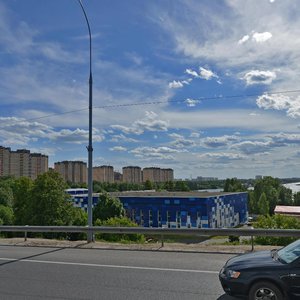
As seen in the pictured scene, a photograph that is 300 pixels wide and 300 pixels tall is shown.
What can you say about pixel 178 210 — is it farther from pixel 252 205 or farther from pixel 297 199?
pixel 297 199

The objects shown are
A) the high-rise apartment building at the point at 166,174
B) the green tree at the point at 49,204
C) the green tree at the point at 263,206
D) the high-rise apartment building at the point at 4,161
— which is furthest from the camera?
the high-rise apartment building at the point at 166,174

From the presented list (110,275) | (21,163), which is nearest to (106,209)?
(110,275)

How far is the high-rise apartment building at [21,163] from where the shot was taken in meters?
101

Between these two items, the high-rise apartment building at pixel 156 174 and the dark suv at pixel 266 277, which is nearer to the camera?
the dark suv at pixel 266 277

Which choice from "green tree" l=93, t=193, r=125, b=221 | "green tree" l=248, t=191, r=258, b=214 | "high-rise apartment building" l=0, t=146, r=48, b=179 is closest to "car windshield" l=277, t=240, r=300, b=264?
"green tree" l=93, t=193, r=125, b=221

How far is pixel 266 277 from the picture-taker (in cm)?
595

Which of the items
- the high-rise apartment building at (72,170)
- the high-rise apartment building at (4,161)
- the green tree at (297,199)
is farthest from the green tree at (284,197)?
the high-rise apartment building at (4,161)

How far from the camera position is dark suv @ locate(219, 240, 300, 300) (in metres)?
5.84

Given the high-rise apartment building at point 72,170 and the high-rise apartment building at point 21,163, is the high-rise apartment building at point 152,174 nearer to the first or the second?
the high-rise apartment building at point 72,170

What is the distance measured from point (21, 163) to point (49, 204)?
62970mm

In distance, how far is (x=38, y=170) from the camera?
4139 inches

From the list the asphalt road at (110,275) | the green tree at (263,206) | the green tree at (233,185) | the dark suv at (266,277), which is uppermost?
the green tree at (233,185)

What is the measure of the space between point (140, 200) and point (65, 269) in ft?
181

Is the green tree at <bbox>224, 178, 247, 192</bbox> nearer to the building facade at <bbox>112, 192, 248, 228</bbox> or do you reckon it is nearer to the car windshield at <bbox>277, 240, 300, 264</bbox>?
the building facade at <bbox>112, 192, 248, 228</bbox>
